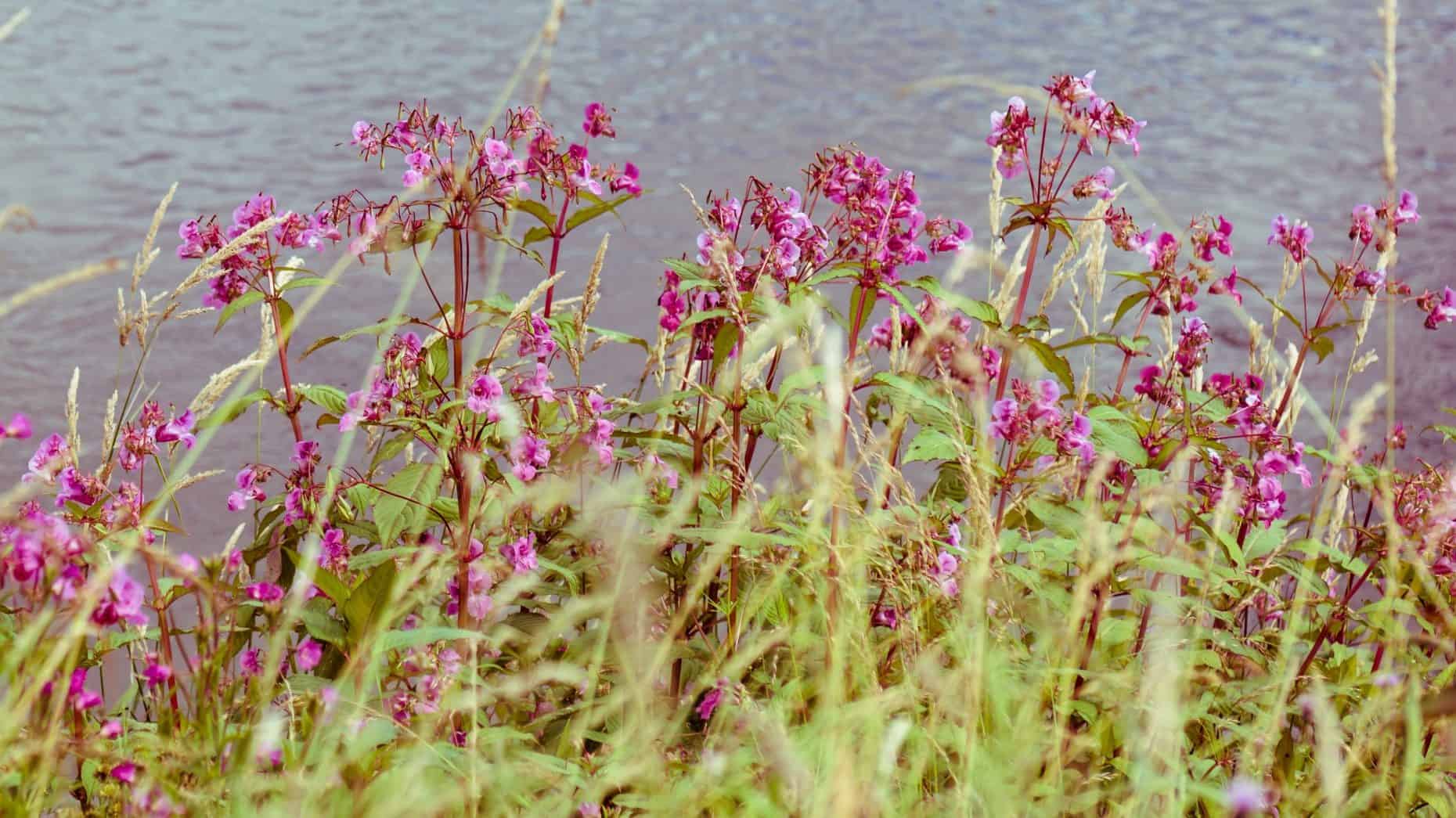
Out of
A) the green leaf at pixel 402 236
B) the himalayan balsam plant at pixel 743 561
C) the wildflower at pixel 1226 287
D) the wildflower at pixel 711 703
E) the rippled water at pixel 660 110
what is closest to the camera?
the himalayan balsam plant at pixel 743 561

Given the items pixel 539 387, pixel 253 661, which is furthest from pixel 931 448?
pixel 253 661

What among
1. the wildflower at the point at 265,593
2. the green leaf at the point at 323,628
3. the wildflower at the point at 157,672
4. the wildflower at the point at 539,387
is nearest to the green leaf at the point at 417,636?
the wildflower at the point at 265,593

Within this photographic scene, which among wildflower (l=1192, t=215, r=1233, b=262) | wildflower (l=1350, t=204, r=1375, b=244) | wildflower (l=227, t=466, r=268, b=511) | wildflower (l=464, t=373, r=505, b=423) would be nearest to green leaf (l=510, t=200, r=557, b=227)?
wildflower (l=464, t=373, r=505, b=423)

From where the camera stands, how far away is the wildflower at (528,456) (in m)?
2.27

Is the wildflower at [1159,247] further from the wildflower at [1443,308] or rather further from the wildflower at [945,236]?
the wildflower at [1443,308]

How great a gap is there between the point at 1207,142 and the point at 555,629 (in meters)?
6.98

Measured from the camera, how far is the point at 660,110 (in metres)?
7.86

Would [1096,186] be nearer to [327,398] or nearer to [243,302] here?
[327,398]

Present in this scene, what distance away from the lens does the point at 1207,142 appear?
25.4ft

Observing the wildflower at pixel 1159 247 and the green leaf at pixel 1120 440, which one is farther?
the wildflower at pixel 1159 247

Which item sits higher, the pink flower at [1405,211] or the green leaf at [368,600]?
the pink flower at [1405,211]

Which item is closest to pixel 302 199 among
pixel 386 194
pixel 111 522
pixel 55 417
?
pixel 386 194

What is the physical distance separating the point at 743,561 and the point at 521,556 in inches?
16.9

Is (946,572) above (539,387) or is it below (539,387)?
below
